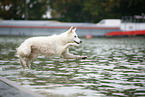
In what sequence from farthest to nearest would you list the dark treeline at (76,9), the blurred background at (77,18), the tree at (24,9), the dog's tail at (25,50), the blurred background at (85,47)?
the dark treeline at (76,9)
the tree at (24,9)
the blurred background at (77,18)
the dog's tail at (25,50)
the blurred background at (85,47)

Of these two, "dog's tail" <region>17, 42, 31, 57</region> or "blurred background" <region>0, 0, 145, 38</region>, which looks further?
"blurred background" <region>0, 0, 145, 38</region>

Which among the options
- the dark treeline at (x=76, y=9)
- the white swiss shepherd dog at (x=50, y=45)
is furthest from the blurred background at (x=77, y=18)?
the white swiss shepherd dog at (x=50, y=45)

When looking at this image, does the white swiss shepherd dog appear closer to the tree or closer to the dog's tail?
the dog's tail

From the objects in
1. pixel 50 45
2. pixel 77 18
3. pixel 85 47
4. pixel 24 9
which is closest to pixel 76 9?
pixel 77 18

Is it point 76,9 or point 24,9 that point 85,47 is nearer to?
point 24,9

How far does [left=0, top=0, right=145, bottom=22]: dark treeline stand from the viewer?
67.2 meters

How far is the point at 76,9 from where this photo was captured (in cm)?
7850

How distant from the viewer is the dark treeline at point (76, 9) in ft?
220

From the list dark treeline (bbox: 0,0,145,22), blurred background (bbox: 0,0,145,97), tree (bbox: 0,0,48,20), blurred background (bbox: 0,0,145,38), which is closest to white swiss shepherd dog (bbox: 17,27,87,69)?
blurred background (bbox: 0,0,145,97)

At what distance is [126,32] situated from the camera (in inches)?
2344

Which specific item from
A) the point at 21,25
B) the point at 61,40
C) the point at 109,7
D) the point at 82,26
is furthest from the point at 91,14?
the point at 61,40

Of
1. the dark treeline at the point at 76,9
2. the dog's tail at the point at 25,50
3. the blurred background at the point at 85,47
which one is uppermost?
the dark treeline at the point at 76,9

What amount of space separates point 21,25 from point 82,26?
1043 cm

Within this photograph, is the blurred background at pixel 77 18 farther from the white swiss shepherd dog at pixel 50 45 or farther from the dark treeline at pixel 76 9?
the white swiss shepherd dog at pixel 50 45
